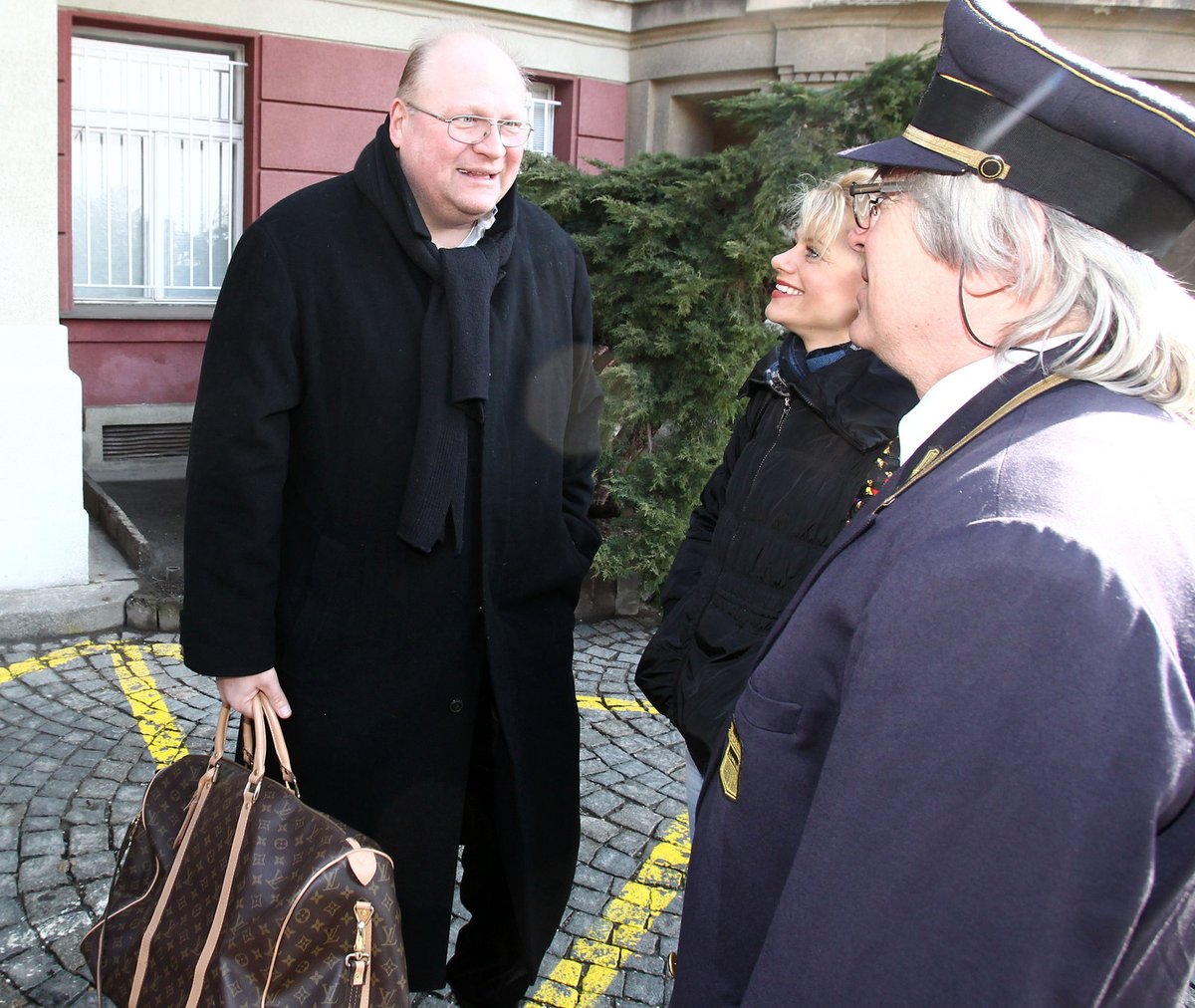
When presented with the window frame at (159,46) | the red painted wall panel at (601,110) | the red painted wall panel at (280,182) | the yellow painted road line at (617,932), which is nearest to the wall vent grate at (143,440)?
the window frame at (159,46)

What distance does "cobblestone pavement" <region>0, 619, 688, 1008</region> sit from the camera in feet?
9.05

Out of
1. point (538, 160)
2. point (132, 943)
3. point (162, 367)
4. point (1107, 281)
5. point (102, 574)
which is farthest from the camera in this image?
point (162, 367)

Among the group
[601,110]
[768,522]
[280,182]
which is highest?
[601,110]

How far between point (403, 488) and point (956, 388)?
4.09 ft

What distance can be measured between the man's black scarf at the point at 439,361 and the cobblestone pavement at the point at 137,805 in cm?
127

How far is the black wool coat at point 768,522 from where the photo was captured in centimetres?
210

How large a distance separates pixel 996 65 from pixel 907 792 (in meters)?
0.77

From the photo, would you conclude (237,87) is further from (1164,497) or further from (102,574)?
(1164,497)

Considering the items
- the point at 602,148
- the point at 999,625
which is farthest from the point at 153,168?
the point at 999,625

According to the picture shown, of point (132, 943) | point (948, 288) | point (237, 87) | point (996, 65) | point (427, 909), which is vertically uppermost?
point (237, 87)

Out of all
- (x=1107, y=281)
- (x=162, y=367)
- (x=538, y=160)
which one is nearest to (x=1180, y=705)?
(x=1107, y=281)

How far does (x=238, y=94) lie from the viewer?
827cm

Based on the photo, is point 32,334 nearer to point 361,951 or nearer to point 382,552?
point 382,552

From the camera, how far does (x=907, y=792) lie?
94 centimetres
